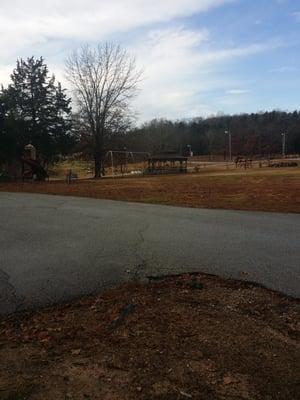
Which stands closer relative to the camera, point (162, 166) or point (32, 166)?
point (32, 166)

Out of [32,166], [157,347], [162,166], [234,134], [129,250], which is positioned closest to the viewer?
[157,347]

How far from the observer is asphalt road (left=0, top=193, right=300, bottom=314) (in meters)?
6.03

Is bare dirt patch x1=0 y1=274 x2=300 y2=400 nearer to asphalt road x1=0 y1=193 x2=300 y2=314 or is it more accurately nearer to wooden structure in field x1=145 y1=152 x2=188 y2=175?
asphalt road x1=0 y1=193 x2=300 y2=314

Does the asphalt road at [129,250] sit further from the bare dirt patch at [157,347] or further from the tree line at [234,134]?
the tree line at [234,134]

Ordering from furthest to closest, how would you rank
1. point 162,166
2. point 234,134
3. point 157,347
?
point 234,134 → point 162,166 → point 157,347

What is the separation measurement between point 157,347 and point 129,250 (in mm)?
3838

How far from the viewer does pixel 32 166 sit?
3394cm

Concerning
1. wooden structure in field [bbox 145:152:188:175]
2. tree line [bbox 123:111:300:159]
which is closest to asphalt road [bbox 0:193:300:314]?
wooden structure in field [bbox 145:152:188:175]

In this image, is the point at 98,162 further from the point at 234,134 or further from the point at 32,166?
the point at 234,134

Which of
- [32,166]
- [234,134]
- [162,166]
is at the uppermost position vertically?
[234,134]

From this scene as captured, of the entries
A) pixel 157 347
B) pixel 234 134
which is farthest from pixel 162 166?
pixel 234 134

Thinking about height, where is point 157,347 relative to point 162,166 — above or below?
above

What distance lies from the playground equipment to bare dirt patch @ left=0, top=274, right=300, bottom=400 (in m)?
29.3

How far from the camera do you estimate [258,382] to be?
11.5ft
